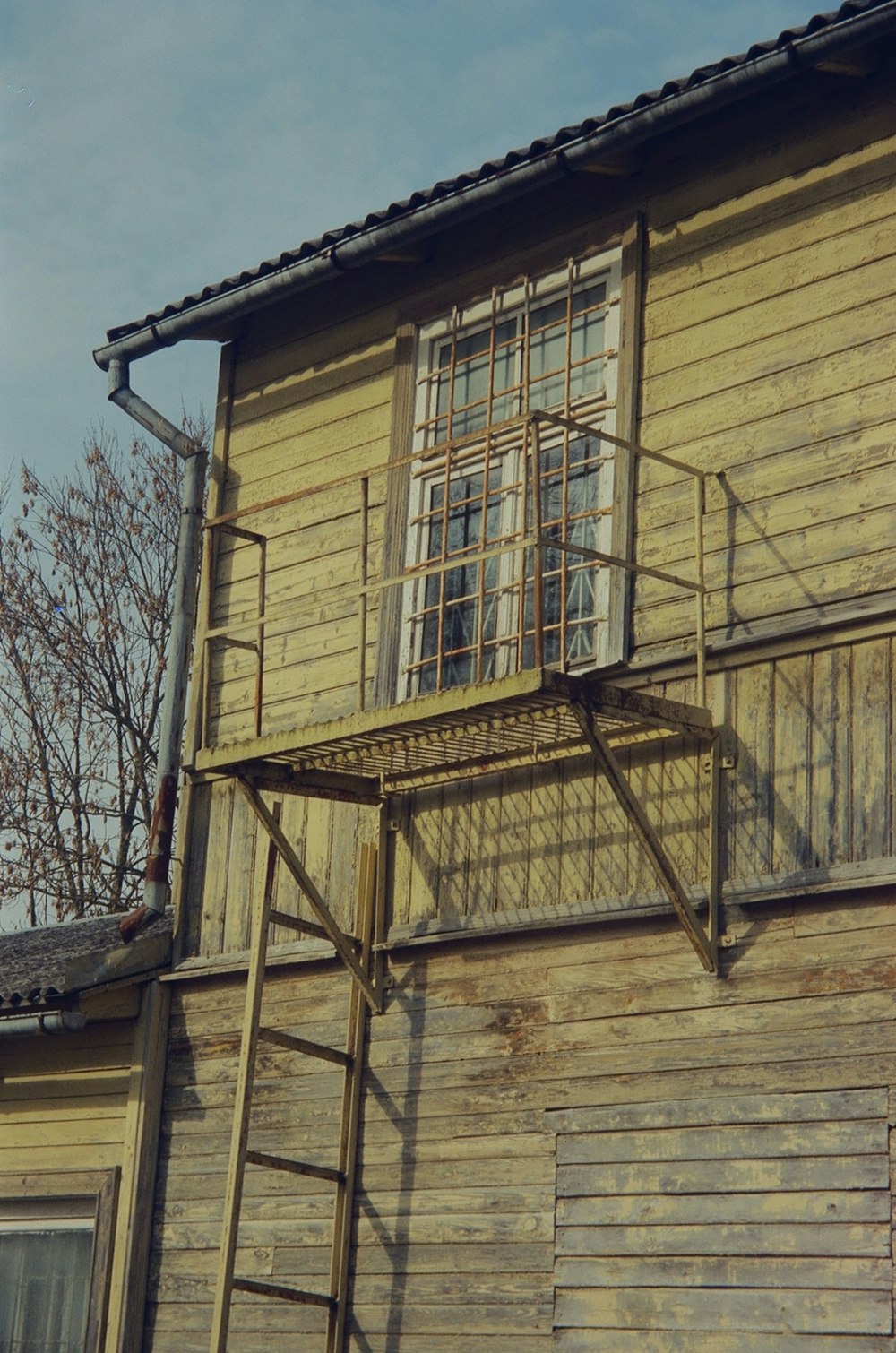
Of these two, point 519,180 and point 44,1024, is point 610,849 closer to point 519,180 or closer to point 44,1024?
point 519,180

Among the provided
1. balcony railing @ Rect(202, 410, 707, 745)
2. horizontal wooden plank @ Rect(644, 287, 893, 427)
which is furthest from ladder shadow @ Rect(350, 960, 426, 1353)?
horizontal wooden plank @ Rect(644, 287, 893, 427)

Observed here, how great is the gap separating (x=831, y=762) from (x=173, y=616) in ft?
16.6

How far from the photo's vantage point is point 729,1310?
7.34m

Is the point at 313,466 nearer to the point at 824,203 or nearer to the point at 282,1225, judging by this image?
the point at 824,203

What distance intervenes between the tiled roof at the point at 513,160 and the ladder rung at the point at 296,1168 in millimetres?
4969

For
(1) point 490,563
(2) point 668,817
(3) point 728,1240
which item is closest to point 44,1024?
(1) point 490,563

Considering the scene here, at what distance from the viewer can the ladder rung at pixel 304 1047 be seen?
29.8 ft

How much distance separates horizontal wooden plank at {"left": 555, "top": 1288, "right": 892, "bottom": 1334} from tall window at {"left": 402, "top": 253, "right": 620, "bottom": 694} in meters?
2.92

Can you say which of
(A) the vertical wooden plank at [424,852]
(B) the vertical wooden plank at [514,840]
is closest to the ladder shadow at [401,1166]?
(A) the vertical wooden plank at [424,852]

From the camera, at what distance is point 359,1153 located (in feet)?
29.6

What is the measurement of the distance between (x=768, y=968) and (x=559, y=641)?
2178mm

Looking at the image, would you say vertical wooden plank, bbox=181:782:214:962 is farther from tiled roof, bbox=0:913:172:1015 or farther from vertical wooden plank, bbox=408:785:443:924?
vertical wooden plank, bbox=408:785:443:924

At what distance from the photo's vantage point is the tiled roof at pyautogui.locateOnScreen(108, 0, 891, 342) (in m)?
8.15

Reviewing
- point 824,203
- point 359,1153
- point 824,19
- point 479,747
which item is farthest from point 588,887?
point 824,19
